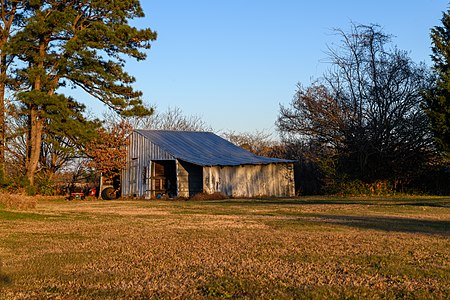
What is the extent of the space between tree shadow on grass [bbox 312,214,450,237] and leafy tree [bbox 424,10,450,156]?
7.72 m

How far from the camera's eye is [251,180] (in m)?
41.5

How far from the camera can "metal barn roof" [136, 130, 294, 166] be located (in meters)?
39.4

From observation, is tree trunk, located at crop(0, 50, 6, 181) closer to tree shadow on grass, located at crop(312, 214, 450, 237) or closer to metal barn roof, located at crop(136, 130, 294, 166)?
metal barn roof, located at crop(136, 130, 294, 166)

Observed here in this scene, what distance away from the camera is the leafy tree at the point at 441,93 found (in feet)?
80.6

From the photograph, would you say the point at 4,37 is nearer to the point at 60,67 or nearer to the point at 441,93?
the point at 60,67

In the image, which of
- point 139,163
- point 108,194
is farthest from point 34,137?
point 139,163

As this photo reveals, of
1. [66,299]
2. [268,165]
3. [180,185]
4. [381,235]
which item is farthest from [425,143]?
[66,299]

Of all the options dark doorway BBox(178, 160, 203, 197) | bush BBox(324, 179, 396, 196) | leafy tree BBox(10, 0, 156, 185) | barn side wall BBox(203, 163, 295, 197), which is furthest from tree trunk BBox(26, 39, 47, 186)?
bush BBox(324, 179, 396, 196)

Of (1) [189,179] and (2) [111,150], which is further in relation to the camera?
(2) [111,150]

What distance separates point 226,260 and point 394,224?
8330mm

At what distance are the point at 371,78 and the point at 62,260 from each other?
33.5 m

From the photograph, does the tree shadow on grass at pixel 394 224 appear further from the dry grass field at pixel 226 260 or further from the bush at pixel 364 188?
the bush at pixel 364 188

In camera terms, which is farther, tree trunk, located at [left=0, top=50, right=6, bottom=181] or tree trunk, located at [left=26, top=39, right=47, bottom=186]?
tree trunk, located at [left=26, top=39, right=47, bottom=186]

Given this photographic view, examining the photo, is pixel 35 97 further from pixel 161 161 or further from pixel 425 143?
pixel 425 143
